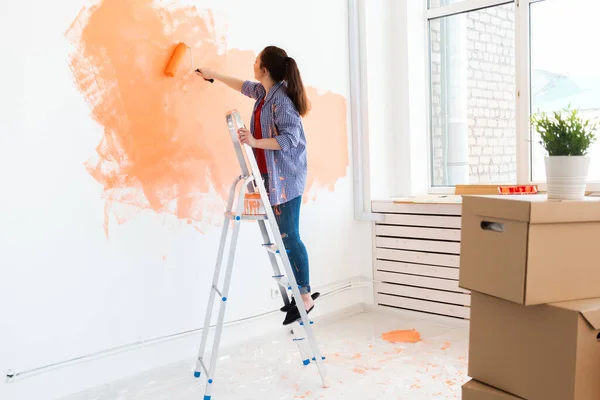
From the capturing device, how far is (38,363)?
226cm

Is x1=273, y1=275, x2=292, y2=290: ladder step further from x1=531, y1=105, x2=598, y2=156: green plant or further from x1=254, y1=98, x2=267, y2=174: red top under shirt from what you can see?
x1=531, y1=105, x2=598, y2=156: green plant

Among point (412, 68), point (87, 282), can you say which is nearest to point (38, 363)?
point (87, 282)

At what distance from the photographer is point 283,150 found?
2459 millimetres

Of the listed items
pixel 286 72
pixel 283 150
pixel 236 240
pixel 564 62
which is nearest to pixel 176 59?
pixel 286 72

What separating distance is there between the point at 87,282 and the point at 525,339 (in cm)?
172

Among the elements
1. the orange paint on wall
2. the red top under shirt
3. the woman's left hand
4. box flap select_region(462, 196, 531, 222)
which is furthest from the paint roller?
box flap select_region(462, 196, 531, 222)

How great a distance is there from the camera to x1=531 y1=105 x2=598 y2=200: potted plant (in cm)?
161

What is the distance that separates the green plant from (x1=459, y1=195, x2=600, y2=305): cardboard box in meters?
0.16

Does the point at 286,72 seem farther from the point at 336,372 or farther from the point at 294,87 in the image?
the point at 336,372

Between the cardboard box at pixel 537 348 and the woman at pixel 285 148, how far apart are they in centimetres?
101

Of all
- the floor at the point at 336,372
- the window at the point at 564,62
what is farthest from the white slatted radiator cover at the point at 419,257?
the window at the point at 564,62

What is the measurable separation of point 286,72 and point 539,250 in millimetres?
1415

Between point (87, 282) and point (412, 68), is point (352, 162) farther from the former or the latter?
point (87, 282)

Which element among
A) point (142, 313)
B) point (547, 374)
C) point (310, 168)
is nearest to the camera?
point (547, 374)
